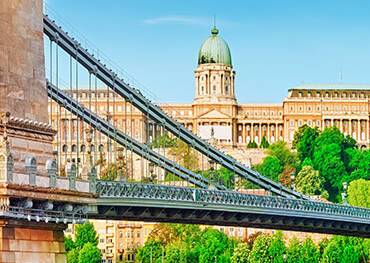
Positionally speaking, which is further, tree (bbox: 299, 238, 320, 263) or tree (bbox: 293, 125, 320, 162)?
tree (bbox: 293, 125, 320, 162)

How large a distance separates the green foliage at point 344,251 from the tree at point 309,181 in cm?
2311

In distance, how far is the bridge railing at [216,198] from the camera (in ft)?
167

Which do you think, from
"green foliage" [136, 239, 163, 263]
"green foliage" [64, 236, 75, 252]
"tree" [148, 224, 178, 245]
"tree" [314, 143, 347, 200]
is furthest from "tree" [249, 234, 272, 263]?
"tree" [314, 143, 347, 200]

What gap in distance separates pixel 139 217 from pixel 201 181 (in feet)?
21.8

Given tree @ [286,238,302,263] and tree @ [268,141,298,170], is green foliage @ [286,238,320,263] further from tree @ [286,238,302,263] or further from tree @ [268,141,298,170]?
tree @ [268,141,298,170]

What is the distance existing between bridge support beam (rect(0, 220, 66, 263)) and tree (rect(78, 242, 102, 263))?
68359mm

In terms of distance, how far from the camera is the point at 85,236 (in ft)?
387

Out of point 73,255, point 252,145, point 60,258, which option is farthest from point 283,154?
point 60,258

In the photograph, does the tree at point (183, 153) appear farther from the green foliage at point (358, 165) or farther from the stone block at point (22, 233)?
the green foliage at point (358, 165)

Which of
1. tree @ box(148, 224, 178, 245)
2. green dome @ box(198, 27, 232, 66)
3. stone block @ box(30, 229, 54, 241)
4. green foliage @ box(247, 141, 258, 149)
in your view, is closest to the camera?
stone block @ box(30, 229, 54, 241)

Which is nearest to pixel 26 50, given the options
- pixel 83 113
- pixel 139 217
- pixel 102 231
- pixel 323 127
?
pixel 83 113

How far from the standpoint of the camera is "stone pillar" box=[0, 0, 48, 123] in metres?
39.0

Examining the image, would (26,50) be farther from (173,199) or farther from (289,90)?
(289,90)

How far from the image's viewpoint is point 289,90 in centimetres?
19625
